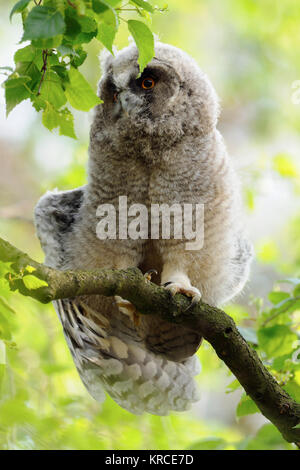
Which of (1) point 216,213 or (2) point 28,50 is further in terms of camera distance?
(1) point 216,213

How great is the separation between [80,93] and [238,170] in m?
2.62

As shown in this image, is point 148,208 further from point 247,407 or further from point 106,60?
point 247,407

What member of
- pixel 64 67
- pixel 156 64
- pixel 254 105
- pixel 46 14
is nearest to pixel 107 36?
pixel 64 67

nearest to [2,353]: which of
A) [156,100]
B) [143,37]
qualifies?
[143,37]

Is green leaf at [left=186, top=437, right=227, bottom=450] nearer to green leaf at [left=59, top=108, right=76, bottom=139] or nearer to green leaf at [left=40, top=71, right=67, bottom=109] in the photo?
green leaf at [left=59, top=108, right=76, bottom=139]

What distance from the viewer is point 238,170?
416 cm

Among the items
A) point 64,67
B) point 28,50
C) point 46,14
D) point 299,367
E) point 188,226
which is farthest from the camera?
point 188,226

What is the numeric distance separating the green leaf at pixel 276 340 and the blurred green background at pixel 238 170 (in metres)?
0.33

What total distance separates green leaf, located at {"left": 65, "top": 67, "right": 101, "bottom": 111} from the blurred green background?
1.73 m

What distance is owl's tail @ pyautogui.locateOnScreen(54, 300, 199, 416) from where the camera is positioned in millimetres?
3125

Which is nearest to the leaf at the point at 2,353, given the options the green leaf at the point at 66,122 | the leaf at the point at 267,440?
the green leaf at the point at 66,122

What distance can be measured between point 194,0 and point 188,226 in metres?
6.70

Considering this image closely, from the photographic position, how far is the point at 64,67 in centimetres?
171

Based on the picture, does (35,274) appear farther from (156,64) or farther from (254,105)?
(254,105)
